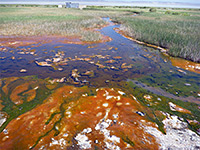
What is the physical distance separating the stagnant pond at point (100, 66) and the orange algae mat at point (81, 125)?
5.68 feet

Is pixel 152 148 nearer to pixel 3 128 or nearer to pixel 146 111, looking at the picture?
pixel 146 111

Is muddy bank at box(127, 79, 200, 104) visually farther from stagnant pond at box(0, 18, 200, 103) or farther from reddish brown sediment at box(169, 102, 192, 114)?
reddish brown sediment at box(169, 102, 192, 114)

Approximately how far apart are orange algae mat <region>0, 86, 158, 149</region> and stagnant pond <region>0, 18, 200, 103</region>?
5.68ft

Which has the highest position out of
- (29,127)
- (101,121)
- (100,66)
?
(100,66)

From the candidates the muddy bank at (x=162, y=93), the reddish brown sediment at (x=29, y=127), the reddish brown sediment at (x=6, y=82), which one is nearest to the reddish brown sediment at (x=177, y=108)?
the muddy bank at (x=162, y=93)

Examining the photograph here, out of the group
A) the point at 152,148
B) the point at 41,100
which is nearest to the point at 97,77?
the point at 41,100

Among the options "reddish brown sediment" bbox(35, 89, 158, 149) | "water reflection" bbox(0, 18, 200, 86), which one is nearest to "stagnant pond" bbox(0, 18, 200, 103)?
"water reflection" bbox(0, 18, 200, 86)

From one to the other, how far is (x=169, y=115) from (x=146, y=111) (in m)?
0.79

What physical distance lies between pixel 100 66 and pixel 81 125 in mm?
5093

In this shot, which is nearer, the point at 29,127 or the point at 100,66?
the point at 29,127

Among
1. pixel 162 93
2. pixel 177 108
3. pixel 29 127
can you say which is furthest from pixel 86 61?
pixel 177 108

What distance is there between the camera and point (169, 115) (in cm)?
443

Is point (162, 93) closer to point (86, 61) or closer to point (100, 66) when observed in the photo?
point (100, 66)

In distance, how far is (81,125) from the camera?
3.77m
